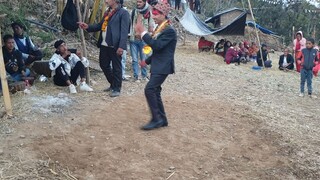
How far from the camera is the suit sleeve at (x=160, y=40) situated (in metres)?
3.96

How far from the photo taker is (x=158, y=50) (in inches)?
160

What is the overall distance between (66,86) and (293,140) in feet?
11.9

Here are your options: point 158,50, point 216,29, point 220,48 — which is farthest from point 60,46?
point 216,29

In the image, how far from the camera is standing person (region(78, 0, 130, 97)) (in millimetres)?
5184

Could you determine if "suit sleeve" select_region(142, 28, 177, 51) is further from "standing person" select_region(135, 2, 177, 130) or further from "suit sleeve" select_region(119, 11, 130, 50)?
"suit sleeve" select_region(119, 11, 130, 50)

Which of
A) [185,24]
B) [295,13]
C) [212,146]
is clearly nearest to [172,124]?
[212,146]

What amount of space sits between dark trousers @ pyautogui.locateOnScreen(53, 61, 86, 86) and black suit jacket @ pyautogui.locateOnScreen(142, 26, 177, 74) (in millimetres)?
1984

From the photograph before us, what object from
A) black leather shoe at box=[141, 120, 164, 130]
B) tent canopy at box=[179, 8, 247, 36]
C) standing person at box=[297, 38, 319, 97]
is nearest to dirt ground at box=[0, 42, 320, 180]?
black leather shoe at box=[141, 120, 164, 130]

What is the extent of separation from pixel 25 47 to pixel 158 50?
10.8ft

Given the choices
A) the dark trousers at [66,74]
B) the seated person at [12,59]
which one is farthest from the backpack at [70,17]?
the seated person at [12,59]

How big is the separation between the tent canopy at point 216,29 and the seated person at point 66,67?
27.1 feet

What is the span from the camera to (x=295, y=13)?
23047 millimetres

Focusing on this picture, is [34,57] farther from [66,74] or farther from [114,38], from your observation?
[114,38]

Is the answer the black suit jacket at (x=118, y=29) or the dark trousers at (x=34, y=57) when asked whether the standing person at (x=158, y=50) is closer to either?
the black suit jacket at (x=118, y=29)
